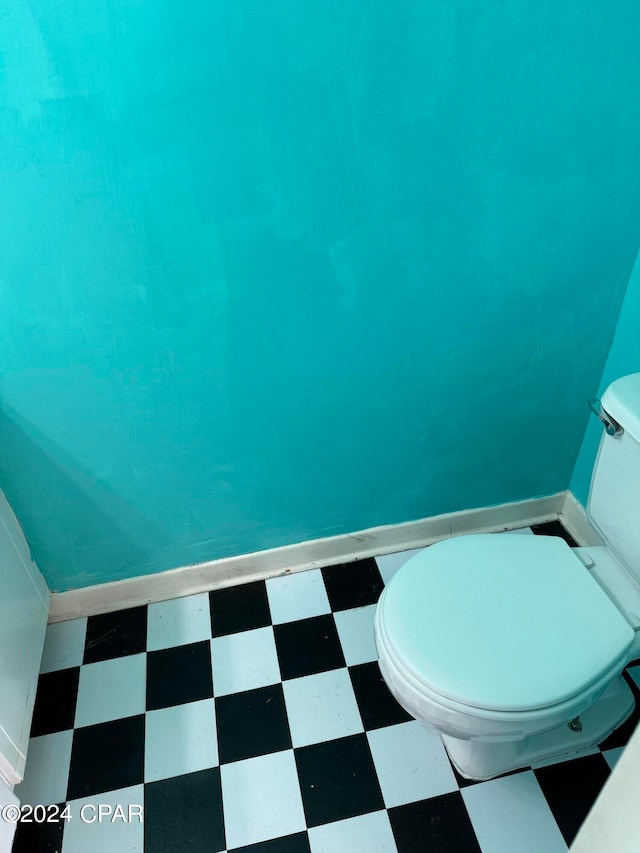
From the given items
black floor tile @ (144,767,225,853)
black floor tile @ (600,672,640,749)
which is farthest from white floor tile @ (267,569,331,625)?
black floor tile @ (600,672,640,749)

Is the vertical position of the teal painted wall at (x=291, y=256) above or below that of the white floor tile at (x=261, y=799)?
above

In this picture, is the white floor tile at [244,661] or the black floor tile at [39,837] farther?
the white floor tile at [244,661]

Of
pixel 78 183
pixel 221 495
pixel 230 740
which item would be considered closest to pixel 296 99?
pixel 78 183

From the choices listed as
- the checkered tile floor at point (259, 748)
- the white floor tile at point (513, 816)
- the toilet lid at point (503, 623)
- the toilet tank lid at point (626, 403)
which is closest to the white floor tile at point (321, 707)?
the checkered tile floor at point (259, 748)

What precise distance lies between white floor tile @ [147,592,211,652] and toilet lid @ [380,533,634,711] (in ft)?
1.94

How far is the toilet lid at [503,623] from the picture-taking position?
998 mm

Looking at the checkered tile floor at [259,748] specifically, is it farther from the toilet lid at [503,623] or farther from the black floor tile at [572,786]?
the toilet lid at [503,623]

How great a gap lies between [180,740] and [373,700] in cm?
41

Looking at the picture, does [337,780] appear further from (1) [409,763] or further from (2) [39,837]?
(2) [39,837]

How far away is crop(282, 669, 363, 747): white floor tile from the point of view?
133cm

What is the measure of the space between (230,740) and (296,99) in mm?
1210

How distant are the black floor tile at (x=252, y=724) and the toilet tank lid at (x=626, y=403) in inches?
35.1

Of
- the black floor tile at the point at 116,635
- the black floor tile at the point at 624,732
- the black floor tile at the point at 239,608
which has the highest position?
the black floor tile at the point at 239,608

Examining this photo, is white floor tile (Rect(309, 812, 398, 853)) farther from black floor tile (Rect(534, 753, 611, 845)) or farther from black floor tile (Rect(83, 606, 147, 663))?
black floor tile (Rect(83, 606, 147, 663))
